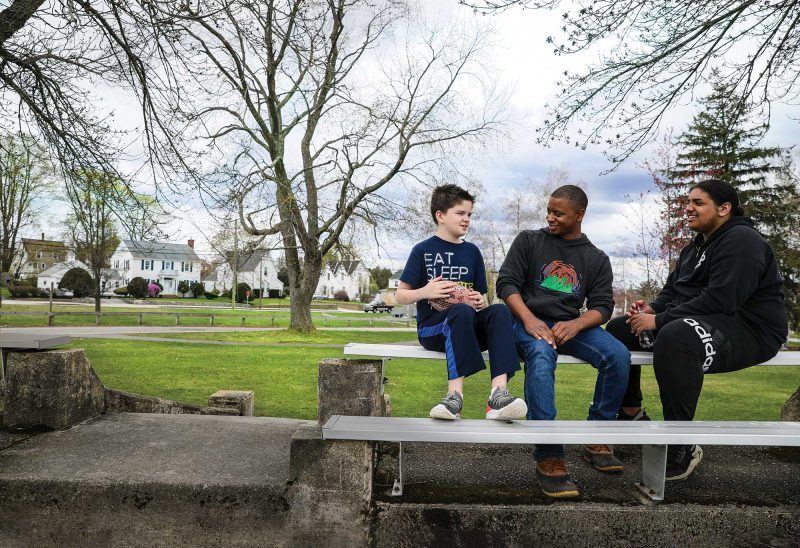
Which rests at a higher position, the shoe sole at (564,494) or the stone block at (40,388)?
the stone block at (40,388)

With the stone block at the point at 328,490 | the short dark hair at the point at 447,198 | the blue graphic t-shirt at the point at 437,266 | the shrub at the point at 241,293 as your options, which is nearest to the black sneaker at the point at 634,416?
the blue graphic t-shirt at the point at 437,266

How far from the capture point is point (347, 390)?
9.82 feet

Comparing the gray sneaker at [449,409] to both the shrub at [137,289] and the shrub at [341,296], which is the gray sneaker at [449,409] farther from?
the shrub at [341,296]

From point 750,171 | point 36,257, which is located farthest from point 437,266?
point 36,257

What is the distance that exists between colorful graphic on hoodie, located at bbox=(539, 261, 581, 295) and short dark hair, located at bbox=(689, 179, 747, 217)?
→ 85 cm

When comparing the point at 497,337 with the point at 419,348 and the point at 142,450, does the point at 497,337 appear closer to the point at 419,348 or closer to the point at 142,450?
the point at 419,348

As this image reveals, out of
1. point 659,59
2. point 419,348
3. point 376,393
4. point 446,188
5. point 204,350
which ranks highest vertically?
point 659,59

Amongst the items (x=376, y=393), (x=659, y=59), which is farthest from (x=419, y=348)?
(x=659, y=59)

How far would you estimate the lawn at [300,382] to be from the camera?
7.61m

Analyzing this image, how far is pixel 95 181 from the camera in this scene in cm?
739

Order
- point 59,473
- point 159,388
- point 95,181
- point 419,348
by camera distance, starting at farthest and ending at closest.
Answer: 1. point 159,388
2. point 95,181
3. point 419,348
4. point 59,473

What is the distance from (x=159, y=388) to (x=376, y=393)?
653cm

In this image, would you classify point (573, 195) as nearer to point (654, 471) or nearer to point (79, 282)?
point (654, 471)

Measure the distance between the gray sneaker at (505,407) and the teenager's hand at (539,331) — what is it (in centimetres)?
46
